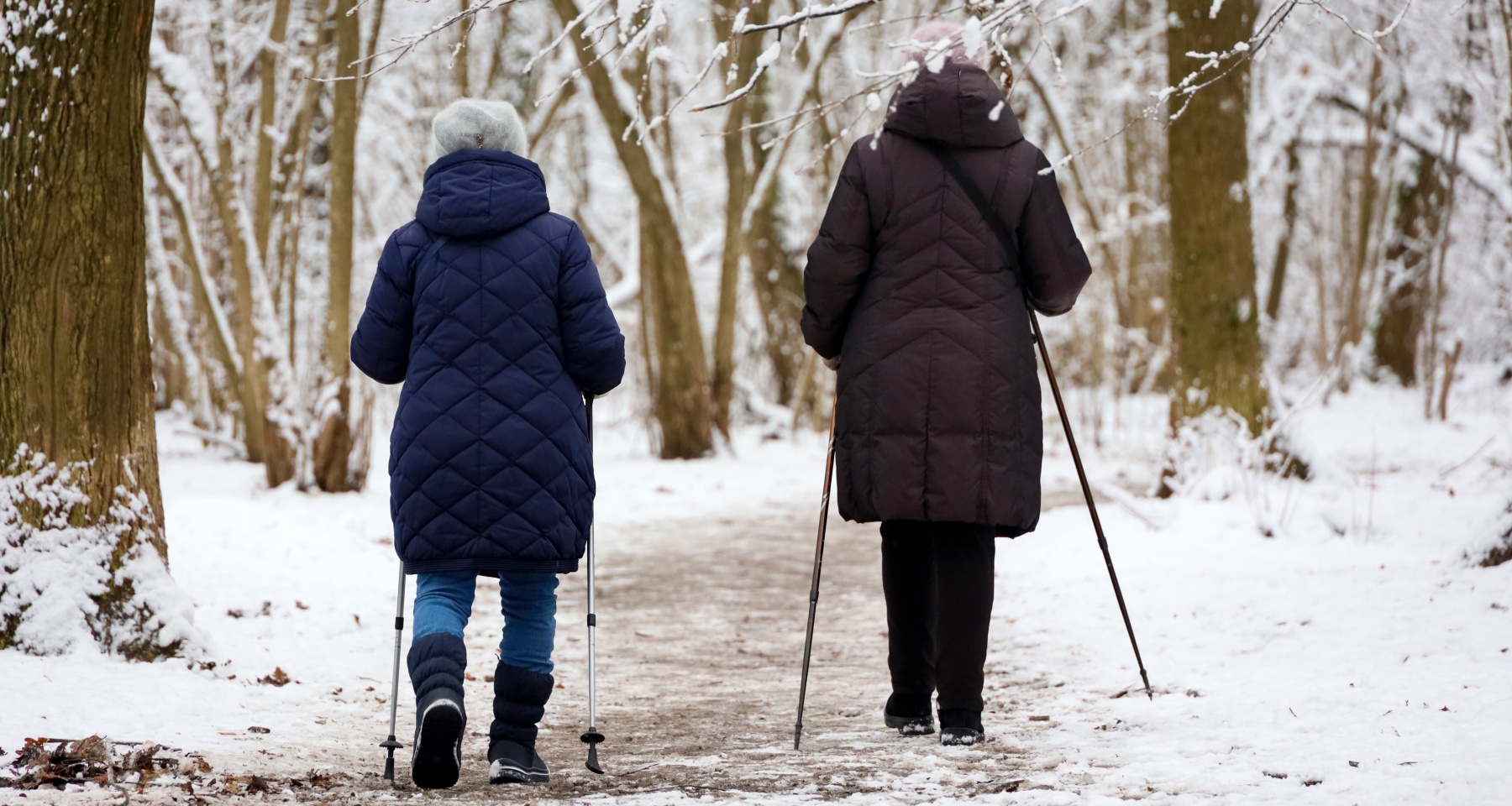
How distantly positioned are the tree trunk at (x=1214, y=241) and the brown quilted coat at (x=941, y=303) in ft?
16.5

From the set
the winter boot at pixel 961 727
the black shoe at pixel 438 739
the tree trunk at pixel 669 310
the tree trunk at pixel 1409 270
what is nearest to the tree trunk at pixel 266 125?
the tree trunk at pixel 669 310

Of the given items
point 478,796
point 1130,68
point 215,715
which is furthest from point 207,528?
point 1130,68

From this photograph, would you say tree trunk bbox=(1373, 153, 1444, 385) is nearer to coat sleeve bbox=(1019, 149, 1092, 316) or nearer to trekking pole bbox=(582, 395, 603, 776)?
coat sleeve bbox=(1019, 149, 1092, 316)

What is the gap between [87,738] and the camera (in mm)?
3463

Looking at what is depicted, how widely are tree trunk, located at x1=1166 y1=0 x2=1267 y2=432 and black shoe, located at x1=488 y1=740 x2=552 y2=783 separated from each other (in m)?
6.04

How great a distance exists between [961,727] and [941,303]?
3.91 ft

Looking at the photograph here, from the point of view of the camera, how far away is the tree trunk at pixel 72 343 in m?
4.44

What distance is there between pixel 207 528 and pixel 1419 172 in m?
16.2

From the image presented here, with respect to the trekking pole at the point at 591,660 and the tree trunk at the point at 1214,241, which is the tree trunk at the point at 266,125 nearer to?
the tree trunk at the point at 1214,241

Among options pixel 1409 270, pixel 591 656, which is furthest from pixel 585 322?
pixel 1409 270

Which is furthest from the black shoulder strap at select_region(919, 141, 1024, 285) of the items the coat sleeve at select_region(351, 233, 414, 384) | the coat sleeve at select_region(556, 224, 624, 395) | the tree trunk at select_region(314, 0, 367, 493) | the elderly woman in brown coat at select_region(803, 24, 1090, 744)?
the tree trunk at select_region(314, 0, 367, 493)

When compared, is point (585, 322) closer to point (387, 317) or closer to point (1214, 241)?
point (387, 317)

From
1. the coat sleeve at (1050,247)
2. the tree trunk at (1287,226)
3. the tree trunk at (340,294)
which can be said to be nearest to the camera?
the coat sleeve at (1050,247)

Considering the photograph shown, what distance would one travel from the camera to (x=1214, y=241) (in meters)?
8.62
